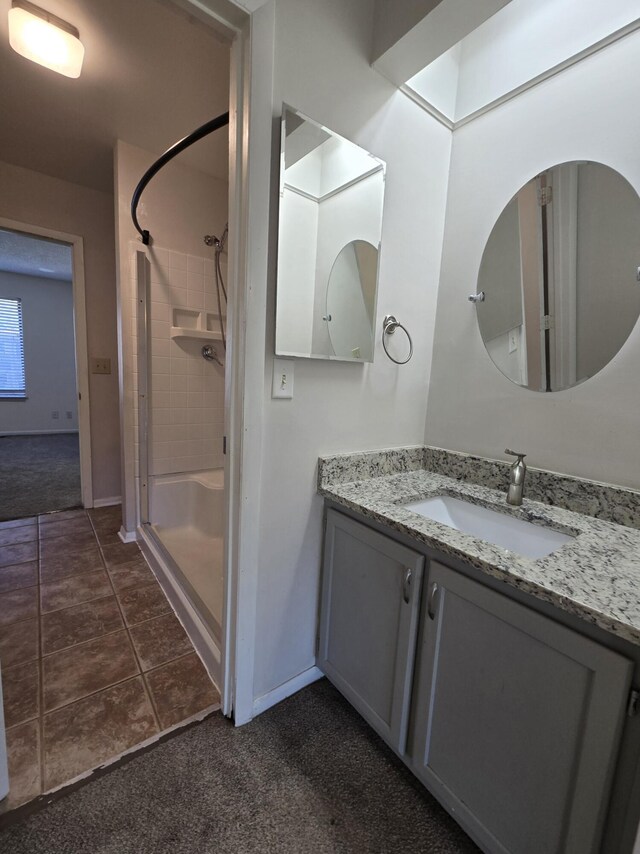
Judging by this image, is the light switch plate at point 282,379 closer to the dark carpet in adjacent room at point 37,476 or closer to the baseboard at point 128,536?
the baseboard at point 128,536

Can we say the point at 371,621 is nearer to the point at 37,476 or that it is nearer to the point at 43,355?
the point at 37,476

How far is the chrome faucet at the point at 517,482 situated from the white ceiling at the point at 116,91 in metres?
1.55

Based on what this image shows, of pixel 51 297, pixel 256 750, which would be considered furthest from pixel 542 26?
pixel 51 297

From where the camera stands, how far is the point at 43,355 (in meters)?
5.87

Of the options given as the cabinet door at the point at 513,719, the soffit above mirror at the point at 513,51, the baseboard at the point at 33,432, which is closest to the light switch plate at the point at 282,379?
the cabinet door at the point at 513,719

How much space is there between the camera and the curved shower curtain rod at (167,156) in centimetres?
133

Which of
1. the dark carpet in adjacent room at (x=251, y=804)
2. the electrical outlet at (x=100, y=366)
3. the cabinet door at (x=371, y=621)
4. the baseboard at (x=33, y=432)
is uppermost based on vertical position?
the electrical outlet at (x=100, y=366)

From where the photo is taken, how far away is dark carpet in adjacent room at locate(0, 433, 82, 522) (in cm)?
303

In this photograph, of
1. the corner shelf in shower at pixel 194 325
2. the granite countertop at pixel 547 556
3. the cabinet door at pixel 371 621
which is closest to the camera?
the granite countertop at pixel 547 556

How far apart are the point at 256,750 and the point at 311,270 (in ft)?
5.16

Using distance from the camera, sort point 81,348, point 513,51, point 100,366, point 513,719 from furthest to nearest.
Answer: point 100,366, point 81,348, point 513,51, point 513,719

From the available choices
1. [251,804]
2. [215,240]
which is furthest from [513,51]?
[251,804]

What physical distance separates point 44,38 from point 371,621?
2.48m

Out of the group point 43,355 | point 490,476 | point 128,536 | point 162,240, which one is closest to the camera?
point 490,476
